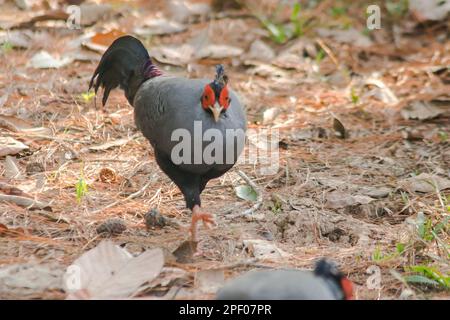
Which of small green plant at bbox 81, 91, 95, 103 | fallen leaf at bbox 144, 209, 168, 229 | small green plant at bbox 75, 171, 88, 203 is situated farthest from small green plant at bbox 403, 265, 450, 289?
small green plant at bbox 81, 91, 95, 103

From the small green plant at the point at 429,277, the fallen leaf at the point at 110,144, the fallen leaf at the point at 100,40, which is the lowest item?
the small green plant at the point at 429,277

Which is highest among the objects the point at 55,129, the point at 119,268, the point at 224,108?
the point at 55,129

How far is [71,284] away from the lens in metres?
3.06

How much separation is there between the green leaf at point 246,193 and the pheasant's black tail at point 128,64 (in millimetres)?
879

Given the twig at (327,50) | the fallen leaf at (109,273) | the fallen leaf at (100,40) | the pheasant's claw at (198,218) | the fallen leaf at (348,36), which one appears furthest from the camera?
the fallen leaf at (348,36)

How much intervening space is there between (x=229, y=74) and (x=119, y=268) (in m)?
3.55

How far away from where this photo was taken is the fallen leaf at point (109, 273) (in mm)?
3014

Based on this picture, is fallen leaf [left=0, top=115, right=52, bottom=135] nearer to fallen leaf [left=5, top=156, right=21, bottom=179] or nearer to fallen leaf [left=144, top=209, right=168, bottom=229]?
fallen leaf [left=5, top=156, right=21, bottom=179]

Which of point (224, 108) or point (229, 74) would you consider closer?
point (224, 108)

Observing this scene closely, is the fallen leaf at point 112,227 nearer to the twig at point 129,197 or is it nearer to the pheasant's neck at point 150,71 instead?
the twig at point 129,197

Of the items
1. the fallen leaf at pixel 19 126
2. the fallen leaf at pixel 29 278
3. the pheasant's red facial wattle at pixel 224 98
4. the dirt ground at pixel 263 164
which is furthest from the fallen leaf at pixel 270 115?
the fallen leaf at pixel 29 278
